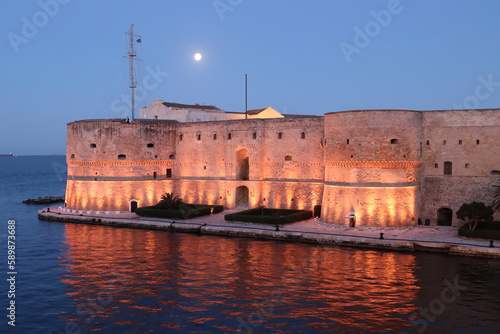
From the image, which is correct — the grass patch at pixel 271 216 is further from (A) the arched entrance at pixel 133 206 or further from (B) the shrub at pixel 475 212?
(B) the shrub at pixel 475 212

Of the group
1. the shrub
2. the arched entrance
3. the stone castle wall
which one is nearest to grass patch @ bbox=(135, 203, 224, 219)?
the arched entrance

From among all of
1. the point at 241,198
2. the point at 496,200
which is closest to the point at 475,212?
the point at 496,200

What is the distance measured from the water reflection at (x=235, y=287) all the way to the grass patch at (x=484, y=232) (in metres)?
4.19

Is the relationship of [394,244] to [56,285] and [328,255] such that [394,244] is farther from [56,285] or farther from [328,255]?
[56,285]

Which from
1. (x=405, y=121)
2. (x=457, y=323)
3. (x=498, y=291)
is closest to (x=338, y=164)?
(x=405, y=121)

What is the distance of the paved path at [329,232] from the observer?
27.0m

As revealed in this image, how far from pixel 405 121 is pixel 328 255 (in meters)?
11.0

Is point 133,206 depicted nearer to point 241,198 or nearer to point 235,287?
point 241,198

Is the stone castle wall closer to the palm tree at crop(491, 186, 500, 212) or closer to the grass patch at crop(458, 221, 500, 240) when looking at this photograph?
the palm tree at crop(491, 186, 500, 212)

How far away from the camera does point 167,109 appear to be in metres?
50.9

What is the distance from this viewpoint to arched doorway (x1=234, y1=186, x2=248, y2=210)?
41.9 meters

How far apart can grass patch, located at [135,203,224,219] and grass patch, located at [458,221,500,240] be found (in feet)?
63.9

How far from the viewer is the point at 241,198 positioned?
1677 inches

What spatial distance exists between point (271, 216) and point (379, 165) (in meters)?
8.48
